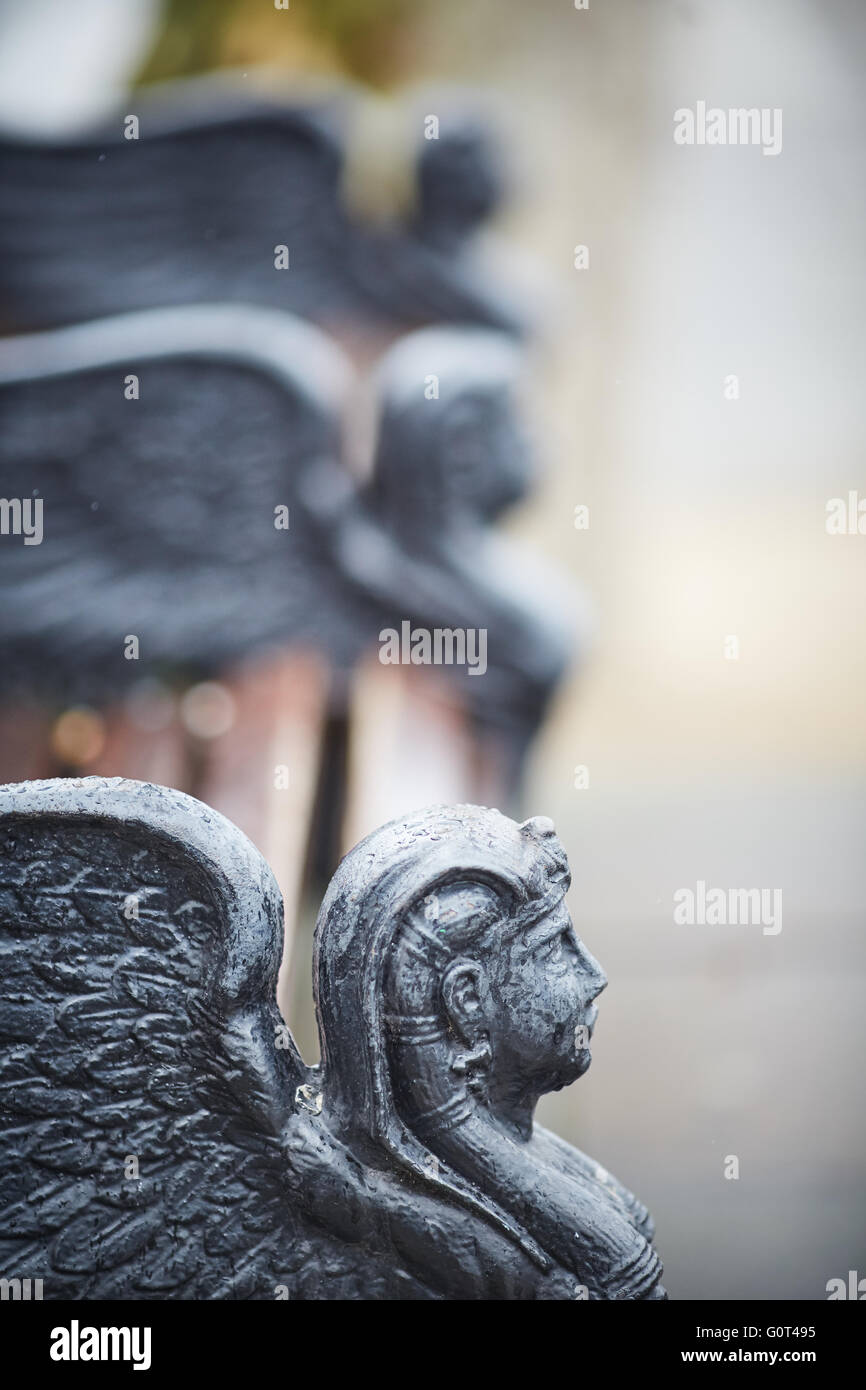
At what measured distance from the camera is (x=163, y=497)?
9.51ft

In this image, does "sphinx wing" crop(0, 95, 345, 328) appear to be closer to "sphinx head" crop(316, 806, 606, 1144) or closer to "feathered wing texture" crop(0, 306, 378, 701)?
"feathered wing texture" crop(0, 306, 378, 701)

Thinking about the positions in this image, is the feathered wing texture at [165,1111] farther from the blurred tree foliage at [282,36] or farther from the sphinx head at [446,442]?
the blurred tree foliage at [282,36]

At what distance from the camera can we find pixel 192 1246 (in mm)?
1150

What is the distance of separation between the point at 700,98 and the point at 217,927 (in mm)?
4300

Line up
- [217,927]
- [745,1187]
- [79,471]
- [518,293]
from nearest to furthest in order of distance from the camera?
[217,927]
[745,1187]
[79,471]
[518,293]

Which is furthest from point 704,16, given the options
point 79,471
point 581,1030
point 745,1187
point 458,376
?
point 581,1030

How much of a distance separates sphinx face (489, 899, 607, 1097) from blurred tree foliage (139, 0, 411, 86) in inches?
167

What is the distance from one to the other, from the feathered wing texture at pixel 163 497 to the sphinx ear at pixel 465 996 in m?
1.93

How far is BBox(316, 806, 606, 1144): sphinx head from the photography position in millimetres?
1099

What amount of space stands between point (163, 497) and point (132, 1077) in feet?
6.38

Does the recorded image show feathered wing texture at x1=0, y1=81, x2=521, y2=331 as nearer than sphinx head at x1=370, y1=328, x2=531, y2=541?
No

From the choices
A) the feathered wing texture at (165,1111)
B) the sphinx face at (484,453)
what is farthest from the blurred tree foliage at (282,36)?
the feathered wing texture at (165,1111)

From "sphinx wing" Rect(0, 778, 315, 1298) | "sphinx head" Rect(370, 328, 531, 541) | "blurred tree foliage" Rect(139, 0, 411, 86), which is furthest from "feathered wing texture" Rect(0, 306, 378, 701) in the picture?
"blurred tree foliage" Rect(139, 0, 411, 86)
